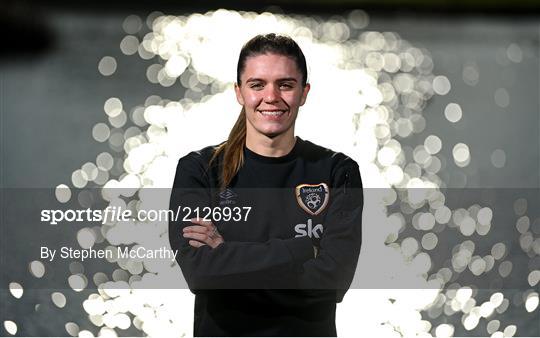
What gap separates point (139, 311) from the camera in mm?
2037

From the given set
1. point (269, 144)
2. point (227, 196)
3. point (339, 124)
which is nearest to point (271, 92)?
point (269, 144)

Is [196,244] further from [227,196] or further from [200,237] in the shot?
[227,196]

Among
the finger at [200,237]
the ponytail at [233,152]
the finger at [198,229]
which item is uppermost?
the ponytail at [233,152]

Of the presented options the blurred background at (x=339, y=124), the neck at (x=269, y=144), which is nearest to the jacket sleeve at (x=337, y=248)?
the neck at (x=269, y=144)

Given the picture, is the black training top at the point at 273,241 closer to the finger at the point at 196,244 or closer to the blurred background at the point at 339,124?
the finger at the point at 196,244

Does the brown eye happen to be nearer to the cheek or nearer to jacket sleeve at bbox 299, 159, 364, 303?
the cheek

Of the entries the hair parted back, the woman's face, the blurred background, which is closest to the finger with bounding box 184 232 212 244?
the hair parted back

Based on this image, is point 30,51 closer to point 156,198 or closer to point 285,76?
point 156,198

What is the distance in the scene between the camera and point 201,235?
1.27 m

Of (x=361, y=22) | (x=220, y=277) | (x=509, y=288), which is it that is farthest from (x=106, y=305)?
(x=361, y=22)

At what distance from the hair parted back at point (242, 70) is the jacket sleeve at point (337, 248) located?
0.19 m

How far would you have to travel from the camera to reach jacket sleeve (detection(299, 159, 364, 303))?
1.29m

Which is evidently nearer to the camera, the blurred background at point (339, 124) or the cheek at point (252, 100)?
the cheek at point (252, 100)

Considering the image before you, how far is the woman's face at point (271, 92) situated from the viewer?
1.27 meters
